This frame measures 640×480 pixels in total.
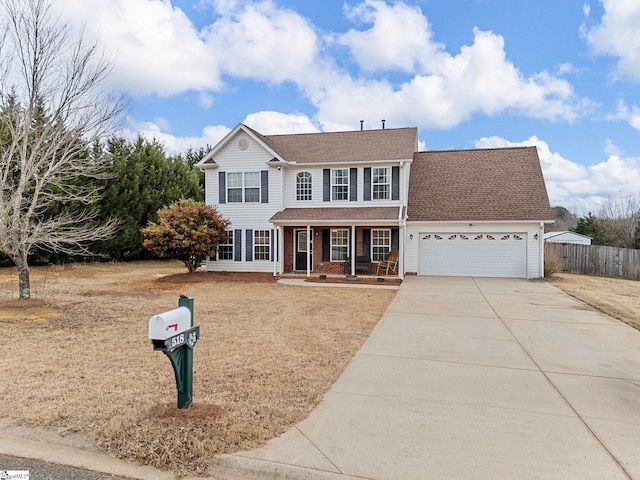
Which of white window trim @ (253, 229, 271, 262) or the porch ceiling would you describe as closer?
the porch ceiling

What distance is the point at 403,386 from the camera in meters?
4.93

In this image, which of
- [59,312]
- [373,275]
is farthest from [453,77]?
[59,312]

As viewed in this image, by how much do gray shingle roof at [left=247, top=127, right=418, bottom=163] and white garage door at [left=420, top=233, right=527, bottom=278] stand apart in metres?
4.15

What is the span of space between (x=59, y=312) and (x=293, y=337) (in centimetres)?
602

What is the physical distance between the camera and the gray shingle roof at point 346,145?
57.6 feet

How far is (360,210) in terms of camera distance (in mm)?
17234

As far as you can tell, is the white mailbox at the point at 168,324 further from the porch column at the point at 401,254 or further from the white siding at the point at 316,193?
the white siding at the point at 316,193

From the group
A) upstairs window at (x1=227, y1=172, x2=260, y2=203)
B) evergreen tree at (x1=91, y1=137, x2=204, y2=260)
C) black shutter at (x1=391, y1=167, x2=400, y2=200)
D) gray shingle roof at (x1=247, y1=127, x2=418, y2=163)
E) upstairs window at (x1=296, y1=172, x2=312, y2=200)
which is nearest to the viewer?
black shutter at (x1=391, y1=167, x2=400, y2=200)

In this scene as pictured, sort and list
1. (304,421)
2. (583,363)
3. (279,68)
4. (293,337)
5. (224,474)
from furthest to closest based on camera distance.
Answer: (279,68) < (293,337) < (583,363) < (304,421) < (224,474)

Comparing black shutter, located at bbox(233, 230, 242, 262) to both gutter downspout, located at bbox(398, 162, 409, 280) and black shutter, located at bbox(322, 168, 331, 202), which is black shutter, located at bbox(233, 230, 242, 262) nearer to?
black shutter, located at bbox(322, 168, 331, 202)

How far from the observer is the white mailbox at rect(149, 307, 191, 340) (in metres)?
3.36

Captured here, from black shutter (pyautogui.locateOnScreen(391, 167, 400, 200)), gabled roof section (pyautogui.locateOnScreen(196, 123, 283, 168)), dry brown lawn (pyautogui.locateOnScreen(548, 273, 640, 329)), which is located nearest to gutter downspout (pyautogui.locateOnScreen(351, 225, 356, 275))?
black shutter (pyautogui.locateOnScreen(391, 167, 400, 200))

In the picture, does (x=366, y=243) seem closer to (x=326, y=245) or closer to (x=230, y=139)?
(x=326, y=245)

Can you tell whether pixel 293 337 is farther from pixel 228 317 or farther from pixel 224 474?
pixel 224 474
